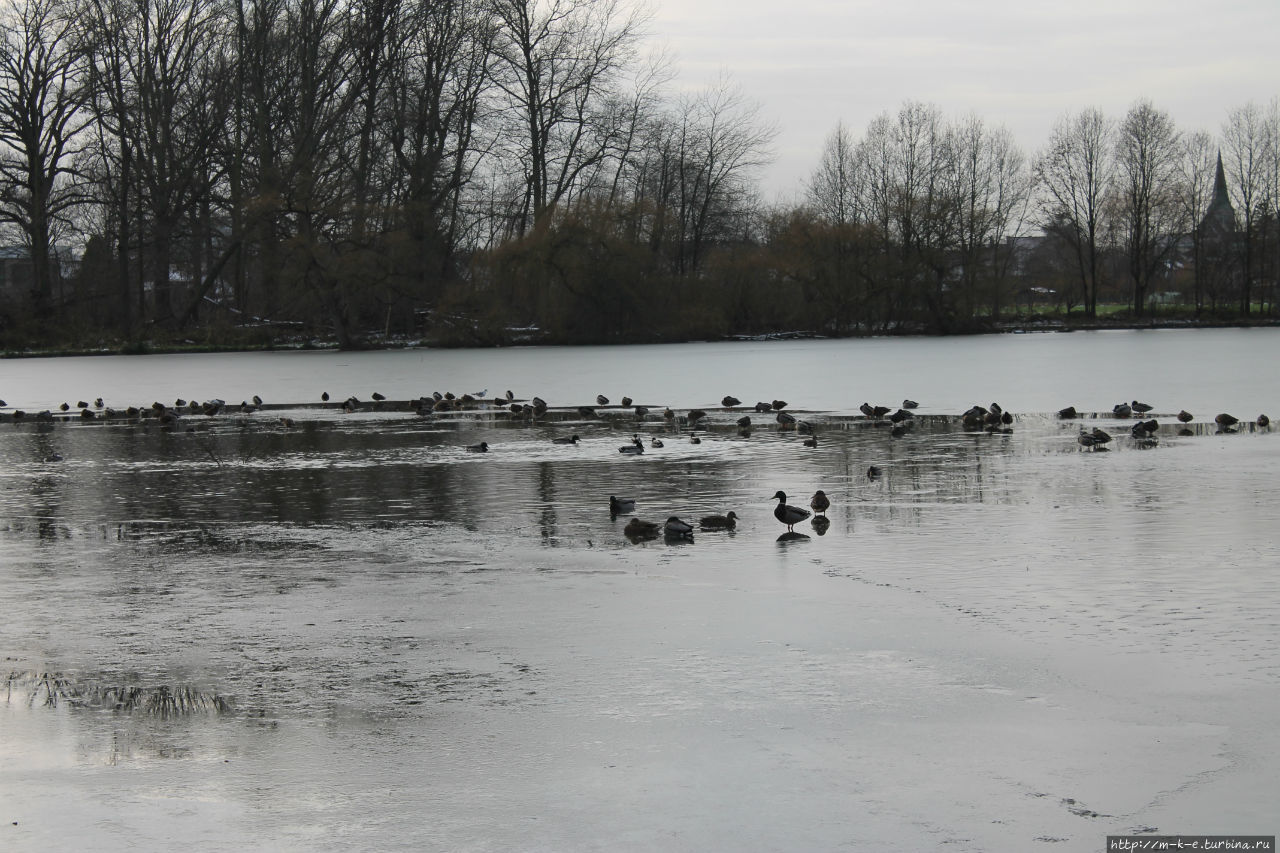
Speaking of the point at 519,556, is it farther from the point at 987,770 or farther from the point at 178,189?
the point at 178,189

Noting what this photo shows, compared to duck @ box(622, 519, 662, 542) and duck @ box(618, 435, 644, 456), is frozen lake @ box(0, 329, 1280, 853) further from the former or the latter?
duck @ box(618, 435, 644, 456)

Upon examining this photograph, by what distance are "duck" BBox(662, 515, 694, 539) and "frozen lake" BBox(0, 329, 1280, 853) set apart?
80 mm

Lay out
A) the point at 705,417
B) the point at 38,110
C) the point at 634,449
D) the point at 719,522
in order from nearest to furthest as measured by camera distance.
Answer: the point at 719,522, the point at 634,449, the point at 705,417, the point at 38,110

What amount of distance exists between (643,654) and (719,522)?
3314mm

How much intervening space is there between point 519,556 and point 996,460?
651 cm

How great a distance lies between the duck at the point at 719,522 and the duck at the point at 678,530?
26 cm

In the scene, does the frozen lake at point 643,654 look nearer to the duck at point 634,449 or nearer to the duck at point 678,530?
the duck at point 678,530

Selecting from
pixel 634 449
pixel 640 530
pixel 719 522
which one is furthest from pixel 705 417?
pixel 640 530

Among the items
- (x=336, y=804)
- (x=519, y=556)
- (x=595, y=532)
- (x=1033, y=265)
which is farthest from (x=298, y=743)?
(x=1033, y=265)

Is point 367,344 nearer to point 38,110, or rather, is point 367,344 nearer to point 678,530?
point 38,110

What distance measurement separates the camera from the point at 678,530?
884cm

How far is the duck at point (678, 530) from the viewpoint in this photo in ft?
28.9

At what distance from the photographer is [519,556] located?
8336 millimetres

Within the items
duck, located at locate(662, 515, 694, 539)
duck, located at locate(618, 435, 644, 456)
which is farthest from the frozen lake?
duck, located at locate(618, 435, 644, 456)
